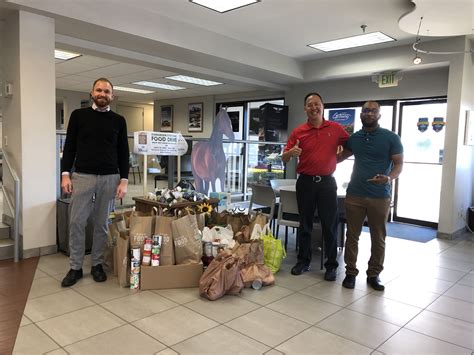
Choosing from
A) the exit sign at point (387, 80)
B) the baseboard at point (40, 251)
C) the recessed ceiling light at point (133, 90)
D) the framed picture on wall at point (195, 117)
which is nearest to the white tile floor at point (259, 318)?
the baseboard at point (40, 251)

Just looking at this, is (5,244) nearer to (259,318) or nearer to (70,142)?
(70,142)

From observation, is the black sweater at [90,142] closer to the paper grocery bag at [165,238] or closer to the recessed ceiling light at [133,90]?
the paper grocery bag at [165,238]

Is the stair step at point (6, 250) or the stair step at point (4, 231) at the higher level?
the stair step at point (4, 231)

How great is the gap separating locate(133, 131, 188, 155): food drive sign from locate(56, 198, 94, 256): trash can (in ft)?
3.07

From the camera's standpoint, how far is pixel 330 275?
3432 millimetres

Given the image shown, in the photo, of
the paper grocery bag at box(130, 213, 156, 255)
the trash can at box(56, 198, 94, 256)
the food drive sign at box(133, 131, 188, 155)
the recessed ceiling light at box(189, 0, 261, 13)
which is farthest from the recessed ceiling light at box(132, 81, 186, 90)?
the paper grocery bag at box(130, 213, 156, 255)

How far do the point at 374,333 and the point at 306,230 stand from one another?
3.93 ft

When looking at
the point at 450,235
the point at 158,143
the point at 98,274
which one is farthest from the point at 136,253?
the point at 450,235

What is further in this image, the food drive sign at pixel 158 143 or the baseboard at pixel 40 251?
the food drive sign at pixel 158 143

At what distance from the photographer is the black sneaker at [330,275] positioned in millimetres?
3419

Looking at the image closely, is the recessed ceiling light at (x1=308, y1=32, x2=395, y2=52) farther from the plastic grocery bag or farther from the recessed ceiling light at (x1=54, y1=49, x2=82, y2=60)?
the recessed ceiling light at (x1=54, y1=49, x2=82, y2=60)

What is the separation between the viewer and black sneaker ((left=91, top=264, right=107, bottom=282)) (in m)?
3.18

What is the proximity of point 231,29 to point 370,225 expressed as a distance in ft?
10.8

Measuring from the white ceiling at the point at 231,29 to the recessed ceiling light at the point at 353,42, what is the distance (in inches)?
6.0
